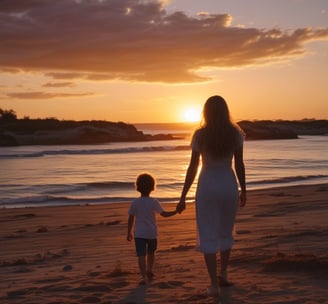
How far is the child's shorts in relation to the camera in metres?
6.28

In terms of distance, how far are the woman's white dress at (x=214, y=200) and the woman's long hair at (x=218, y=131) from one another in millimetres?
73

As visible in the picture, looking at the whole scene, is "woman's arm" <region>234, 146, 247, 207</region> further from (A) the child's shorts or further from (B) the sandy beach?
(A) the child's shorts

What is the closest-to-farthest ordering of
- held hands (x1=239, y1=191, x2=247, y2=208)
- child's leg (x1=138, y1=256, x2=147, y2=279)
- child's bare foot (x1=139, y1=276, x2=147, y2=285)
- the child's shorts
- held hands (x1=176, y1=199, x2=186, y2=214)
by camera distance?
held hands (x1=176, y1=199, x2=186, y2=214)
held hands (x1=239, y1=191, x2=247, y2=208)
child's bare foot (x1=139, y1=276, x2=147, y2=285)
child's leg (x1=138, y1=256, x2=147, y2=279)
the child's shorts

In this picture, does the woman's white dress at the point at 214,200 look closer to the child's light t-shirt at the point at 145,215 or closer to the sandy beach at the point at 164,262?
the sandy beach at the point at 164,262

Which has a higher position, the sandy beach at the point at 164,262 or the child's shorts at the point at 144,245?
the child's shorts at the point at 144,245

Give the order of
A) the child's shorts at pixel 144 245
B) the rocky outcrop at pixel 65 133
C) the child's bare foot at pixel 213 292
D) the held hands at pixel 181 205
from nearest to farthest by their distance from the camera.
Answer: the child's bare foot at pixel 213 292, the held hands at pixel 181 205, the child's shorts at pixel 144 245, the rocky outcrop at pixel 65 133

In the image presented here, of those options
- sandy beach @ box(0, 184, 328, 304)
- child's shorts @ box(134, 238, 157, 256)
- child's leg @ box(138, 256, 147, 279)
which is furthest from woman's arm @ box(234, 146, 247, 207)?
child's leg @ box(138, 256, 147, 279)

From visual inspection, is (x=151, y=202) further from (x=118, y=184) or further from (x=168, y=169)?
(x=168, y=169)

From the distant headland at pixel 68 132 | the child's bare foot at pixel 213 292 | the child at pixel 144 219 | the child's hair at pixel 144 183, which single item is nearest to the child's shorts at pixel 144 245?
the child at pixel 144 219

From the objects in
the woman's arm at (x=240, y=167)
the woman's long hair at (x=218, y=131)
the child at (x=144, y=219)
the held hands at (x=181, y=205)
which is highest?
the woman's long hair at (x=218, y=131)

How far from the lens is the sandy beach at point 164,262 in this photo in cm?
560

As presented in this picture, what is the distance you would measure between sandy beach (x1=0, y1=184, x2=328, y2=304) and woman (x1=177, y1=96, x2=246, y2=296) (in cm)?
54

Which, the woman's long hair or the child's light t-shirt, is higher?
the woman's long hair

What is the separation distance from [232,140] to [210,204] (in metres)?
0.65
